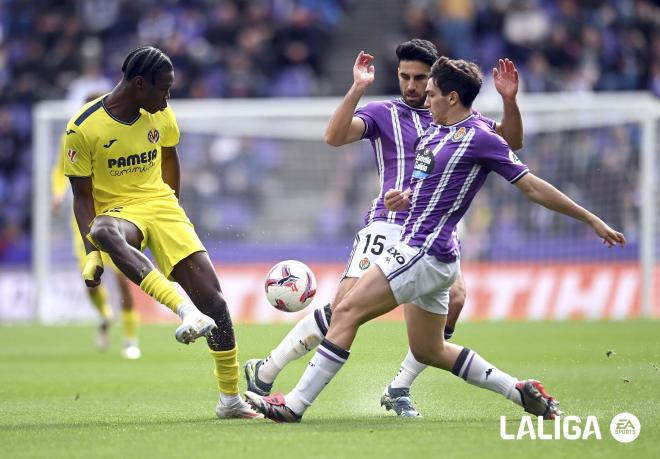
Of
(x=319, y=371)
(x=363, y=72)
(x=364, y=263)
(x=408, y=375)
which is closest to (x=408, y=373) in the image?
(x=408, y=375)

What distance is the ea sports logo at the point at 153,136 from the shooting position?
841cm

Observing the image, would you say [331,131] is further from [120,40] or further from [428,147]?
[120,40]

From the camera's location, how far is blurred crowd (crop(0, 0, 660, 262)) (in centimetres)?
1981

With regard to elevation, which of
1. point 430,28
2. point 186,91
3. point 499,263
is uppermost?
point 430,28

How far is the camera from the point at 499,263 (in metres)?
19.1

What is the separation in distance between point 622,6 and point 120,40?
9930 mm

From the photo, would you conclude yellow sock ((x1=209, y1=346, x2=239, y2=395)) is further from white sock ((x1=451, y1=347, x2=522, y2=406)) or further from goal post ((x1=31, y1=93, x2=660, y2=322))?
goal post ((x1=31, y1=93, x2=660, y2=322))

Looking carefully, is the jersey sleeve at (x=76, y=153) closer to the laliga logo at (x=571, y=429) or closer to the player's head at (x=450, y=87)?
the player's head at (x=450, y=87)

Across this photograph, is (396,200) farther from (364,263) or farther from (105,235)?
(105,235)

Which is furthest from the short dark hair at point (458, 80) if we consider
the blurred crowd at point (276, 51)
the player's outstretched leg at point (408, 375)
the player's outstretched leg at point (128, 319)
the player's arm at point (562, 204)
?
the blurred crowd at point (276, 51)

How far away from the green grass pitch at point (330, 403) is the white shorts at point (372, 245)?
0.97m

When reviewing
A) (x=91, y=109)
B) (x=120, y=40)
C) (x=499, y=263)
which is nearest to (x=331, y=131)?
(x=91, y=109)

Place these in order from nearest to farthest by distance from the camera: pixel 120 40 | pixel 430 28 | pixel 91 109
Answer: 1. pixel 91 109
2. pixel 430 28
3. pixel 120 40

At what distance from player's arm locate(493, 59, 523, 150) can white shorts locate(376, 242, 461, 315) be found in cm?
123
